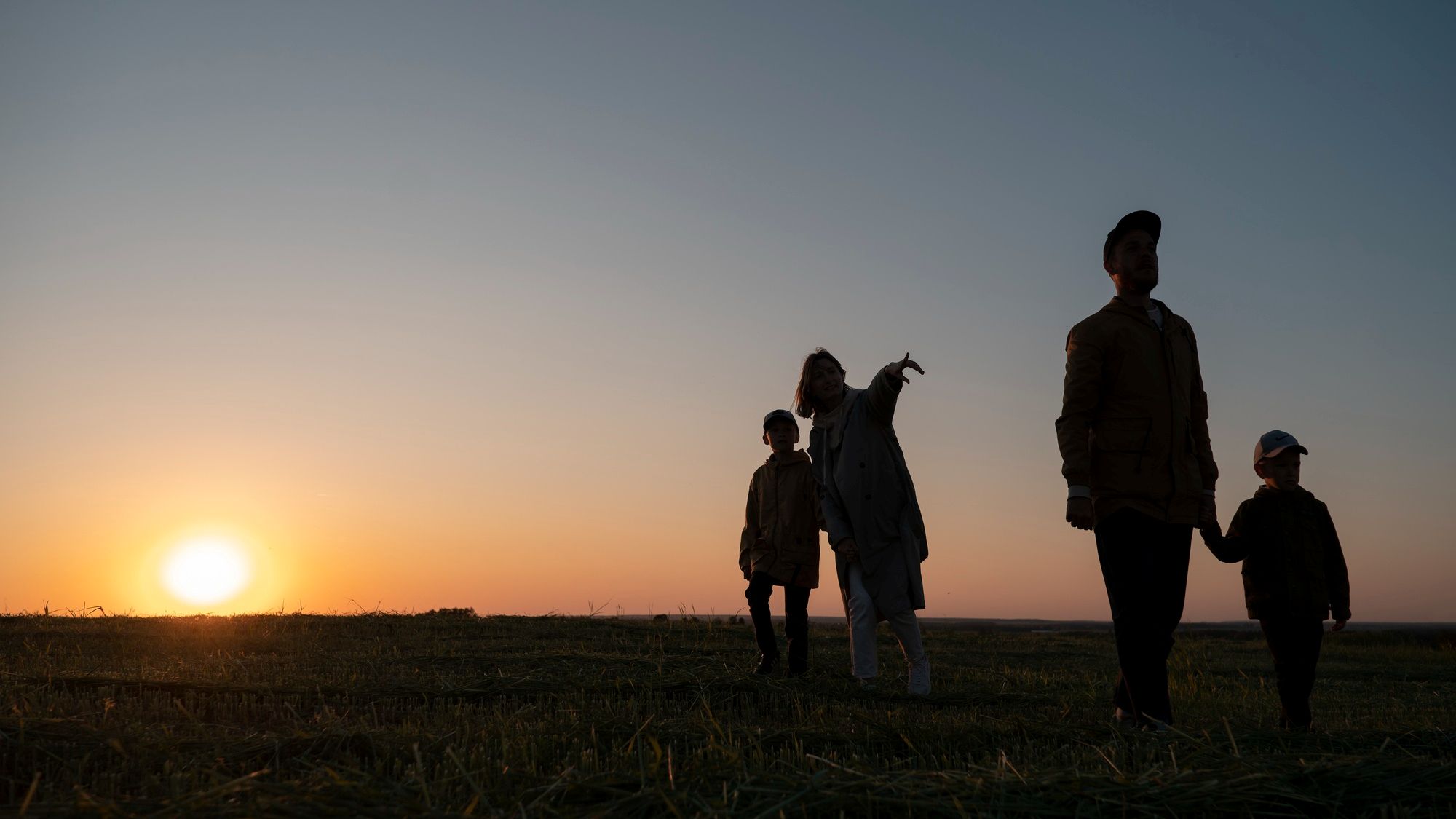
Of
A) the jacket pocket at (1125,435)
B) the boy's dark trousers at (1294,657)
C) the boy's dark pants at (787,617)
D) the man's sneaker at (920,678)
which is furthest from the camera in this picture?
the boy's dark pants at (787,617)

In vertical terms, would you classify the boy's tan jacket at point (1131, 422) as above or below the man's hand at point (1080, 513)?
above

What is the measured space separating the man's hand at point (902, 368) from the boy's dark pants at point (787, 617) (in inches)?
90.8

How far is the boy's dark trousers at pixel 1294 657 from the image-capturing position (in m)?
5.49

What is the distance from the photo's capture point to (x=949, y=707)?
5.59 m

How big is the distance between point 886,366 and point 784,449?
2155 mm

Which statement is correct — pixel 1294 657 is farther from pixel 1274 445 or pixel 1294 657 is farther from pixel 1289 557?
pixel 1274 445

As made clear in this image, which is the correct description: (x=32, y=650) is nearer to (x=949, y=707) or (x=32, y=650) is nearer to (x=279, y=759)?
(x=279, y=759)

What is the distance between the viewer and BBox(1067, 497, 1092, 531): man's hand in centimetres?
460

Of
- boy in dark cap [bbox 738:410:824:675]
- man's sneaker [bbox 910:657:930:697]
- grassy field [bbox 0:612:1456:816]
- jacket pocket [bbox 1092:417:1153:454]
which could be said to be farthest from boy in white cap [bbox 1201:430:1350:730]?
boy in dark cap [bbox 738:410:824:675]

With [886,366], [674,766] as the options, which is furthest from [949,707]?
[674,766]

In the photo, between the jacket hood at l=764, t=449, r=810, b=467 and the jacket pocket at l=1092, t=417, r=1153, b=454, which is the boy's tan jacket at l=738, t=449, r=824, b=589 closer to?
the jacket hood at l=764, t=449, r=810, b=467

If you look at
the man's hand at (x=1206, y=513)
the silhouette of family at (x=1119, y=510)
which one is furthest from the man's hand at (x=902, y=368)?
the man's hand at (x=1206, y=513)

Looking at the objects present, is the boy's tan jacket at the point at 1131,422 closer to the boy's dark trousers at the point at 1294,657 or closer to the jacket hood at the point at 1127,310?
the jacket hood at the point at 1127,310

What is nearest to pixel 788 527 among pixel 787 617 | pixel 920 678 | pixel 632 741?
pixel 787 617
